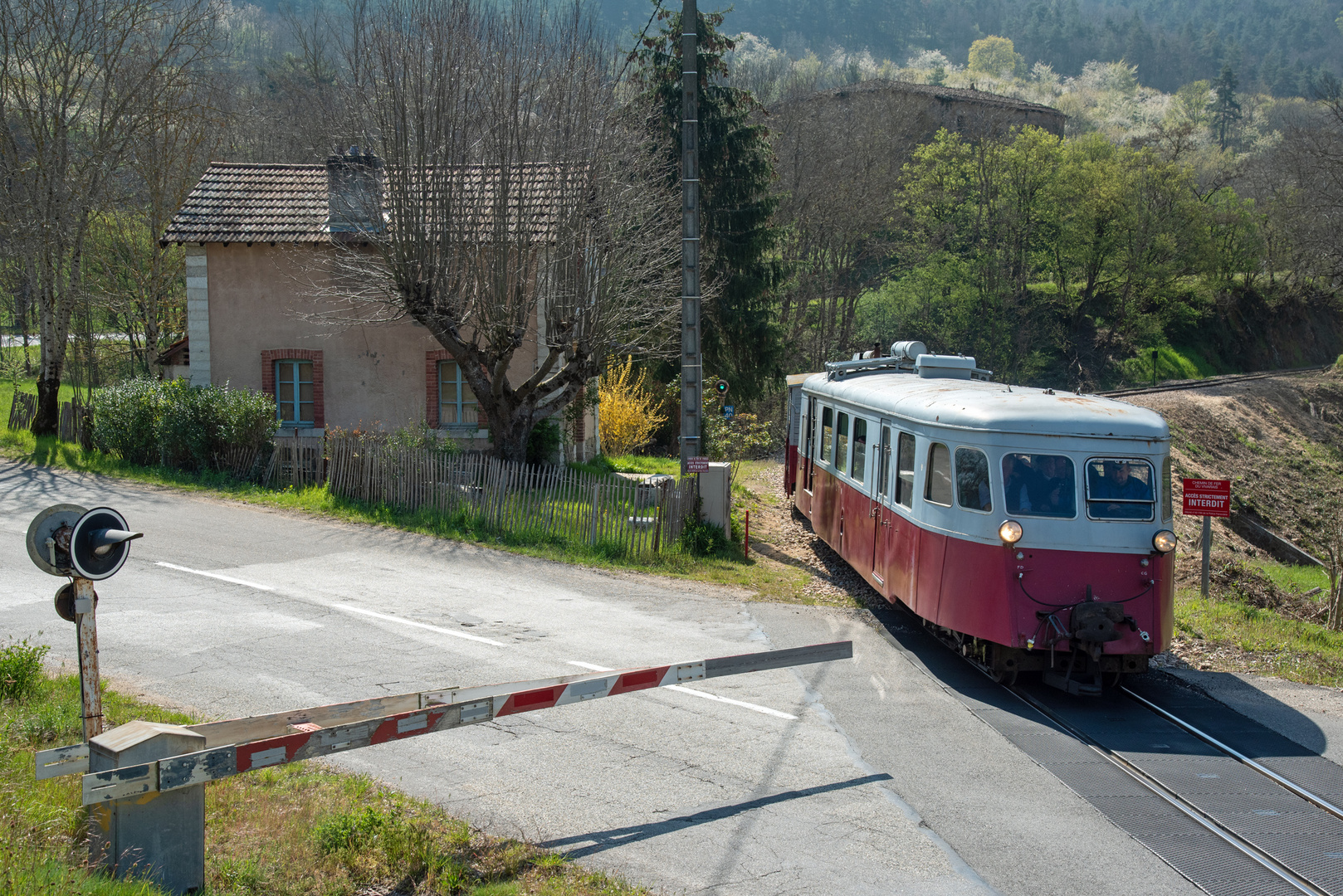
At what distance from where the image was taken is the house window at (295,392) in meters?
21.5

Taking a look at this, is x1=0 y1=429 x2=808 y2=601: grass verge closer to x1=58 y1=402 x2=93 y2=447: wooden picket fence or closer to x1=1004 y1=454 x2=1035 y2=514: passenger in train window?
x1=58 y1=402 x2=93 y2=447: wooden picket fence

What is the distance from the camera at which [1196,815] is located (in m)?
6.58

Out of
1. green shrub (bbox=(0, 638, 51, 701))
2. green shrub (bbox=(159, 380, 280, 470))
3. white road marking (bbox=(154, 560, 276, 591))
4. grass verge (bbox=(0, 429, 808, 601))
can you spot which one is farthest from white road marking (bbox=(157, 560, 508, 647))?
green shrub (bbox=(159, 380, 280, 470))

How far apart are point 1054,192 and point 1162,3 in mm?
188087

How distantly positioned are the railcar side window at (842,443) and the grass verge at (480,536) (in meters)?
1.81

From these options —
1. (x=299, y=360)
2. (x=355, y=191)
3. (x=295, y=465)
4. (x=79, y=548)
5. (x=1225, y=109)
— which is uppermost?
(x=1225, y=109)

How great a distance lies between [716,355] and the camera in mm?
31109

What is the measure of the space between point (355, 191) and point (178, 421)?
220 inches

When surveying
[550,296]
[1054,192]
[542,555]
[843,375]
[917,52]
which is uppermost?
[917,52]

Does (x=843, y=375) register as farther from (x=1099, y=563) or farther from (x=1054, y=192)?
(x=1054, y=192)

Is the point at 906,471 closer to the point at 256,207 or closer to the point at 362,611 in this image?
the point at 362,611

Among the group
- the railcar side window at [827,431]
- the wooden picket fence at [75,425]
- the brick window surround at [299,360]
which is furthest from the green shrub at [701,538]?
the wooden picket fence at [75,425]

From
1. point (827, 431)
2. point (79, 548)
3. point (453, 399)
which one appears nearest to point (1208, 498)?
point (827, 431)

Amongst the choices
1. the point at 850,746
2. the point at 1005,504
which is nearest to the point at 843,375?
the point at 1005,504
